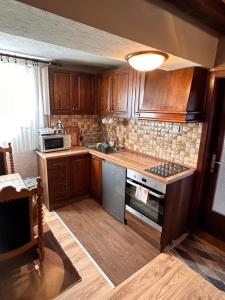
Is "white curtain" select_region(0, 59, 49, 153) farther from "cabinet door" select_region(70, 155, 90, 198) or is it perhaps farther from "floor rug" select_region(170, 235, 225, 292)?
"floor rug" select_region(170, 235, 225, 292)

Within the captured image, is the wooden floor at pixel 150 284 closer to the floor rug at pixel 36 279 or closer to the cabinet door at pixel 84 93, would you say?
the floor rug at pixel 36 279

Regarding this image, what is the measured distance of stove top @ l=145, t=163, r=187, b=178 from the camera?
207 centimetres

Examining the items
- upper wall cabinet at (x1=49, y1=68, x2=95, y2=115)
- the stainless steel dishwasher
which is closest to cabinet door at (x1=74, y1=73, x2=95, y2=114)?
upper wall cabinet at (x1=49, y1=68, x2=95, y2=115)

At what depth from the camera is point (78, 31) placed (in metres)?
1.16

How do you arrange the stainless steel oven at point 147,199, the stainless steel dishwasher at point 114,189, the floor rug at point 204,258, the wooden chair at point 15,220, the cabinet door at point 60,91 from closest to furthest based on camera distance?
the wooden chair at point 15,220
the floor rug at point 204,258
the stainless steel oven at point 147,199
the stainless steel dishwasher at point 114,189
the cabinet door at point 60,91

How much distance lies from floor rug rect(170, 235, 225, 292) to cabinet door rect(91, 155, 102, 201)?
1.41 metres

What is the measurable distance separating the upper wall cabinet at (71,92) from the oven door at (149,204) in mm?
1678

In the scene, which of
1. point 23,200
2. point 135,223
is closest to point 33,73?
point 23,200

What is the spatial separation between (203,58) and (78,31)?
1.30 m

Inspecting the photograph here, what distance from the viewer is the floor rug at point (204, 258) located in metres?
1.86

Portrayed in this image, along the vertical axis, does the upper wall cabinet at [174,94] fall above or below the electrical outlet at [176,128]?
above

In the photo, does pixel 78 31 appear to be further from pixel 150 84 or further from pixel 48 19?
pixel 150 84

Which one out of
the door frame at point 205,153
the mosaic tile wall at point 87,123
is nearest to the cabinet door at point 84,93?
the mosaic tile wall at point 87,123

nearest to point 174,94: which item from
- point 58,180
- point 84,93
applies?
point 84,93
